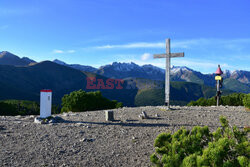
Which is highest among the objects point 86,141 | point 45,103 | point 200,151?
point 45,103

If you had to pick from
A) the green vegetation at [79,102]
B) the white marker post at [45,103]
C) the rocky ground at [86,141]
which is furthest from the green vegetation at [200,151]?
the green vegetation at [79,102]

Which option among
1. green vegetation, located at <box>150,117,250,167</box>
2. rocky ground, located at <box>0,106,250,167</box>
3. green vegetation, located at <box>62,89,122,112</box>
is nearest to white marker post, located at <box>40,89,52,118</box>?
rocky ground, located at <box>0,106,250,167</box>

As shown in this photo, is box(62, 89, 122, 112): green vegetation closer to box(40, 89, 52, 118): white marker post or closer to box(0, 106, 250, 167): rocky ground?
box(40, 89, 52, 118): white marker post

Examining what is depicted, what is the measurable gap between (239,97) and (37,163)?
25707mm

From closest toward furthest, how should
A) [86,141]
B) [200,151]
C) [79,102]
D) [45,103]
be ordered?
[200,151] → [86,141] → [45,103] → [79,102]

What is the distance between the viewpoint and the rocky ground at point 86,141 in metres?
7.44

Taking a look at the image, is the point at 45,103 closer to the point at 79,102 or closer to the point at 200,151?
the point at 79,102

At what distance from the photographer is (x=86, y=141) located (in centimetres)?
917

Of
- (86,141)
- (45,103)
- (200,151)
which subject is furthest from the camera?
(45,103)

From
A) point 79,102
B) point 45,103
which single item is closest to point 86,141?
point 45,103

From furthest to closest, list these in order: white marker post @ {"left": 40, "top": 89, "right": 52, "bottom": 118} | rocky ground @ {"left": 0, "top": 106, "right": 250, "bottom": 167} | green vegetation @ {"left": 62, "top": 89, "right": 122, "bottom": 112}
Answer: green vegetation @ {"left": 62, "top": 89, "right": 122, "bottom": 112} → white marker post @ {"left": 40, "top": 89, "right": 52, "bottom": 118} → rocky ground @ {"left": 0, "top": 106, "right": 250, "bottom": 167}

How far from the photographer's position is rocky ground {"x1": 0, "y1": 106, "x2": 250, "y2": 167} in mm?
7441

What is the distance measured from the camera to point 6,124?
38.9ft

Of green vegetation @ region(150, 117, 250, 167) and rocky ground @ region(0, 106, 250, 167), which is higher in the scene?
green vegetation @ region(150, 117, 250, 167)
